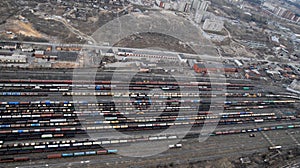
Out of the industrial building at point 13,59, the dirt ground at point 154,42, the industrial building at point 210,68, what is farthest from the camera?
the dirt ground at point 154,42

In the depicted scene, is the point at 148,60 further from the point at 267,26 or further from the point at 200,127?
the point at 267,26

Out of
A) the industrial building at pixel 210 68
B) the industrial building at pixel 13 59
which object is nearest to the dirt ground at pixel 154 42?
the industrial building at pixel 210 68

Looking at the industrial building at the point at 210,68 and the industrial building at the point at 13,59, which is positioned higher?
the industrial building at the point at 210,68

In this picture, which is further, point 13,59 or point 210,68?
point 210,68

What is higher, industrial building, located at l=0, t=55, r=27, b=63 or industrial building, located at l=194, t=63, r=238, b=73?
industrial building, located at l=194, t=63, r=238, b=73

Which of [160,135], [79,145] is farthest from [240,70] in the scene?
[79,145]

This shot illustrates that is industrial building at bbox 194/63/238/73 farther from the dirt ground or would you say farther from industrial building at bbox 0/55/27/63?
industrial building at bbox 0/55/27/63

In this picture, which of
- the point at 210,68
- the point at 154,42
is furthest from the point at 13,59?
the point at 210,68

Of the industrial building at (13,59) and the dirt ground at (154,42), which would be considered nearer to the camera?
the industrial building at (13,59)

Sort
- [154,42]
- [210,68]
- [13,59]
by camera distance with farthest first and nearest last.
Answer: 1. [154,42]
2. [210,68]
3. [13,59]

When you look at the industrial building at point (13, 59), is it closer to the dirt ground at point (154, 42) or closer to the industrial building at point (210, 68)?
the dirt ground at point (154, 42)

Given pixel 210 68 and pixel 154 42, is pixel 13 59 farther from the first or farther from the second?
pixel 210 68

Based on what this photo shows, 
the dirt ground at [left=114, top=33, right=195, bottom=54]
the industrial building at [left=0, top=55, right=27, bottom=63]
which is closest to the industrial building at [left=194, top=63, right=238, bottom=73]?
the dirt ground at [left=114, top=33, right=195, bottom=54]
